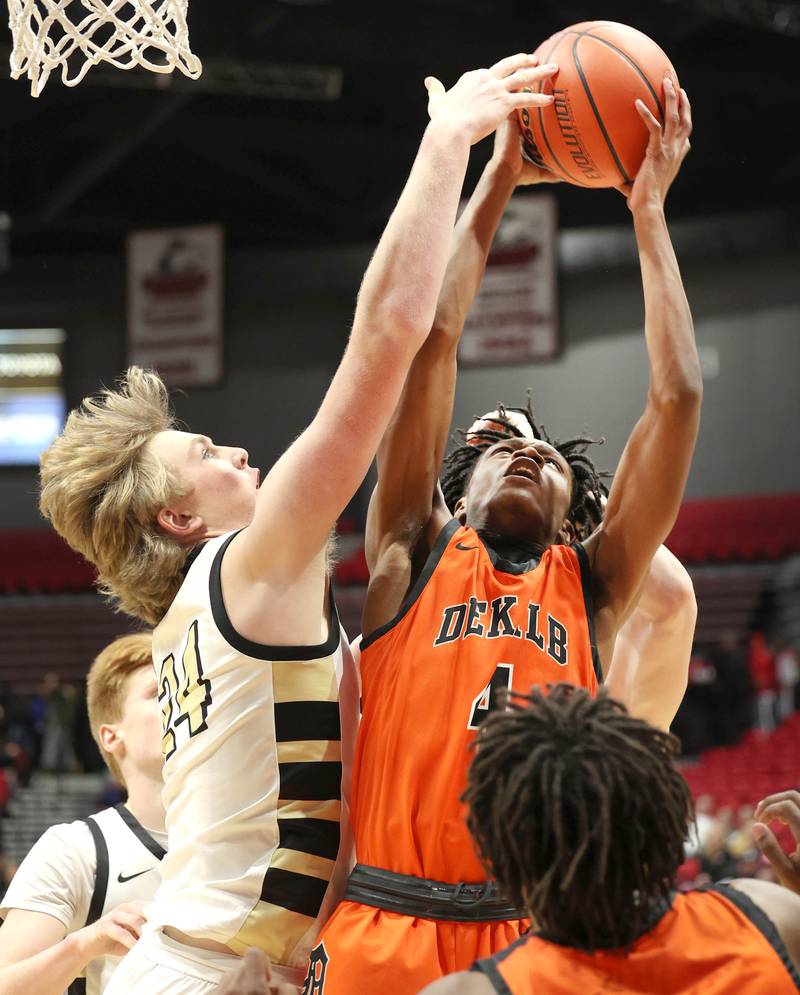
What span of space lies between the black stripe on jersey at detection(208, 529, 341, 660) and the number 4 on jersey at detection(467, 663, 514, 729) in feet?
0.93

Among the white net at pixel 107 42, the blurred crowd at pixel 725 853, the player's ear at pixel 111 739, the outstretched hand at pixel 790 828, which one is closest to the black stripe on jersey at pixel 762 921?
the outstretched hand at pixel 790 828

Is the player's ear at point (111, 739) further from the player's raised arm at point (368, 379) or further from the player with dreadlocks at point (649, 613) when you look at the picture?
the player's raised arm at point (368, 379)

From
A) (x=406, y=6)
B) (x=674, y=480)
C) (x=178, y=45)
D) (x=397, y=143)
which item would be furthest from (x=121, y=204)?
(x=674, y=480)

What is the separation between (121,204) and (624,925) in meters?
17.1

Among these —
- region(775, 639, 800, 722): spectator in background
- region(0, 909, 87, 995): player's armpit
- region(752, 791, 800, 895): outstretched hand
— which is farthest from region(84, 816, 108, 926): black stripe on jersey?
region(775, 639, 800, 722): spectator in background

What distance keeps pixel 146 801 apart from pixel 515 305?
1246 cm

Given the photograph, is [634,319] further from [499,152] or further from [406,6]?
[499,152]

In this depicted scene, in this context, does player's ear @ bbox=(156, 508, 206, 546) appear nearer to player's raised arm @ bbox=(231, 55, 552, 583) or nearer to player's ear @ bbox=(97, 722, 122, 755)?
player's raised arm @ bbox=(231, 55, 552, 583)

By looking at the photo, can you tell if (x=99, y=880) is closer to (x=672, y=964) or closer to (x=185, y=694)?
(x=185, y=694)

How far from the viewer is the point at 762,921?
1777mm

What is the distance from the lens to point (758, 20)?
41.4ft

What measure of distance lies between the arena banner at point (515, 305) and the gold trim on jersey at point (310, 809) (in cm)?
1295

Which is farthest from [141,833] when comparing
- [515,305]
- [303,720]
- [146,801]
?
[515,305]

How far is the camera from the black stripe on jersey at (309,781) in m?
2.32
